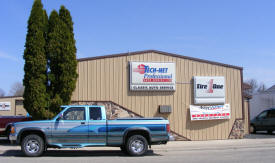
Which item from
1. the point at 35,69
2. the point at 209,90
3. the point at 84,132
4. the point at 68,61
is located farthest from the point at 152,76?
the point at 84,132

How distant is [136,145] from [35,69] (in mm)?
6538

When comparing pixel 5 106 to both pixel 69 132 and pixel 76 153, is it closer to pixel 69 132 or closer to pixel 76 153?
pixel 76 153

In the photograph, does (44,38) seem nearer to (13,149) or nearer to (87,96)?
(87,96)

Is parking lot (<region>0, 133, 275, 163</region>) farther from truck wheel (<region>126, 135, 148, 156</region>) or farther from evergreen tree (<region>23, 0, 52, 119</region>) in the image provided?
evergreen tree (<region>23, 0, 52, 119</region>)

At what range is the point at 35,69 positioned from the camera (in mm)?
15242

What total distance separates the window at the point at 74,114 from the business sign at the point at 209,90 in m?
7.95

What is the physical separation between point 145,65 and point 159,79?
1.10 metres

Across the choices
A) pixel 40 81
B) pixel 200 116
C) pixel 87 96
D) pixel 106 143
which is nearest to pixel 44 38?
pixel 40 81

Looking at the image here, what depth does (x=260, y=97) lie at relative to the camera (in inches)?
1240

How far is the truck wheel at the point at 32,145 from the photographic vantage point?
11.6 metres

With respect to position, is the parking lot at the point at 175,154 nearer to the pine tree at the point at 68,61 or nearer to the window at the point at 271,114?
the pine tree at the point at 68,61

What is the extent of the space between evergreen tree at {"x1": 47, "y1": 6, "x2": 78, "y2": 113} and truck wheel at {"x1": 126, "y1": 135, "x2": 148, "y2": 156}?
5.01 meters

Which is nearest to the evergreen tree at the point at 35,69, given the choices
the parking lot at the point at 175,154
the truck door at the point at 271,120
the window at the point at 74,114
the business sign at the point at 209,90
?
the parking lot at the point at 175,154

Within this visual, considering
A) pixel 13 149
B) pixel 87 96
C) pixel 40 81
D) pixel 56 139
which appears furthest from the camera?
pixel 87 96
